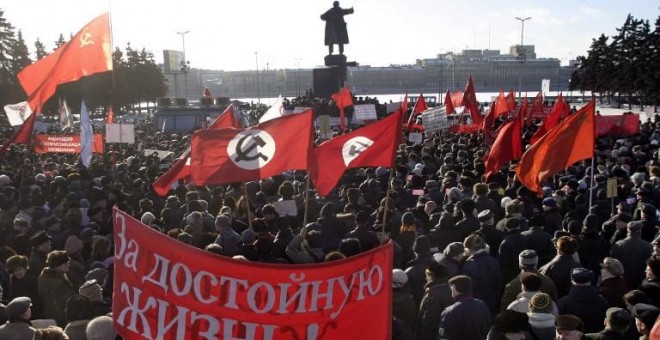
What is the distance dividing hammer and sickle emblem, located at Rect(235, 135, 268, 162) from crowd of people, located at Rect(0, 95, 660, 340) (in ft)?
1.32

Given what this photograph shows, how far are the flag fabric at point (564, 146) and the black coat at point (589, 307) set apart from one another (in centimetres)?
327

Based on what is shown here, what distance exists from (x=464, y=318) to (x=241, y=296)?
7.56 ft

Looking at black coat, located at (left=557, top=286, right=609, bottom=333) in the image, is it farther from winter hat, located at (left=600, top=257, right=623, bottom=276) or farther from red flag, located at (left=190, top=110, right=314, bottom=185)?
red flag, located at (left=190, top=110, right=314, bottom=185)

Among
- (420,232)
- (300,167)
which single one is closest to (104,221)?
(300,167)

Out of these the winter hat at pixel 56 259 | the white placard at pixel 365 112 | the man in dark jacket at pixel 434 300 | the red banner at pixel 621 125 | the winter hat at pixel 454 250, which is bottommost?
the man in dark jacket at pixel 434 300

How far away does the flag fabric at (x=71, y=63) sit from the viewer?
961 cm

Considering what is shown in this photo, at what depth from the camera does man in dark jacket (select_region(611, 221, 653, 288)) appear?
6.63m

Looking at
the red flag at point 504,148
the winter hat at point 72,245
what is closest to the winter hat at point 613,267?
the red flag at point 504,148

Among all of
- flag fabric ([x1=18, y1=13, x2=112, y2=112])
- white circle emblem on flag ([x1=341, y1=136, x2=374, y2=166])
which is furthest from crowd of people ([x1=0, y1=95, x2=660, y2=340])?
flag fabric ([x1=18, y1=13, x2=112, y2=112])

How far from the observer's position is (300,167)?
275 inches

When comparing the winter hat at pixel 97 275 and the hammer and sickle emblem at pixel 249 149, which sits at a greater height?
the hammer and sickle emblem at pixel 249 149

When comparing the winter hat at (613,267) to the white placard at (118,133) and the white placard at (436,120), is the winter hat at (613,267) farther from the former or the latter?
the white placard at (118,133)

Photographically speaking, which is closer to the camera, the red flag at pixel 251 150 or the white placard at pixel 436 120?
the red flag at pixel 251 150

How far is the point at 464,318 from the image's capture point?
4.88m
